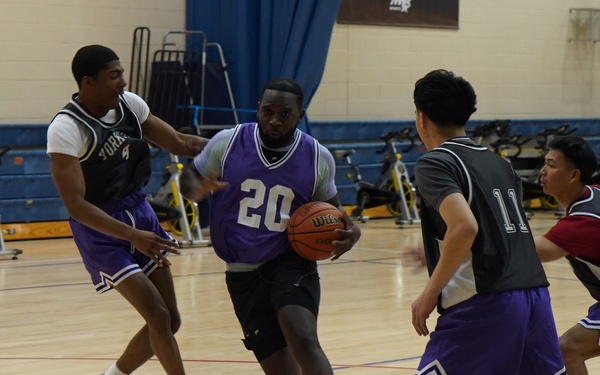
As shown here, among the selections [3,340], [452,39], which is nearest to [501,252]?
[3,340]

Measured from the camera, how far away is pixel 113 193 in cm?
454

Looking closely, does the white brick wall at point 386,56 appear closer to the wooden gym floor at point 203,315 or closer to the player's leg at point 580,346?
the wooden gym floor at point 203,315

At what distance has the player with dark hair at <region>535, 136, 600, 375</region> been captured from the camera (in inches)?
155

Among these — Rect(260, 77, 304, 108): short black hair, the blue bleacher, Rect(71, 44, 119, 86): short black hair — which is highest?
Rect(71, 44, 119, 86): short black hair

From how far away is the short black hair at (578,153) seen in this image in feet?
13.6

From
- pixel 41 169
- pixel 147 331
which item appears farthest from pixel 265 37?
pixel 147 331

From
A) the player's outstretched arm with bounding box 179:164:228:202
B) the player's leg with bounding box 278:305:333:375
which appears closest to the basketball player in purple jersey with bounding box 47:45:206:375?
the player's outstretched arm with bounding box 179:164:228:202

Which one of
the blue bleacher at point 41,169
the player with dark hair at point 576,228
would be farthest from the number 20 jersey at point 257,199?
the blue bleacher at point 41,169

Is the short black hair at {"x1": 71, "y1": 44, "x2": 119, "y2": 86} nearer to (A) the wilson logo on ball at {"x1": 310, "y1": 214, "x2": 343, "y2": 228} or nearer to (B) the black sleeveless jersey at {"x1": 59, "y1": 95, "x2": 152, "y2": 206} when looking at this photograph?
(B) the black sleeveless jersey at {"x1": 59, "y1": 95, "x2": 152, "y2": 206}

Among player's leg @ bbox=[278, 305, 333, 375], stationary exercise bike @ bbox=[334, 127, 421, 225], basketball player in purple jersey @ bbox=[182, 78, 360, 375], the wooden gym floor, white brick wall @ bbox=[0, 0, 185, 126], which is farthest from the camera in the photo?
stationary exercise bike @ bbox=[334, 127, 421, 225]

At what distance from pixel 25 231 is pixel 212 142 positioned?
7.38m

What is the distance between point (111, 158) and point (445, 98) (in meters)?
1.84

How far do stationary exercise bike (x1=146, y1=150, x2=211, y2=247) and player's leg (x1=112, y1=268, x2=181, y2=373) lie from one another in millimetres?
5649

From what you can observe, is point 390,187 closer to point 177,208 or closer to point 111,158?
point 177,208
